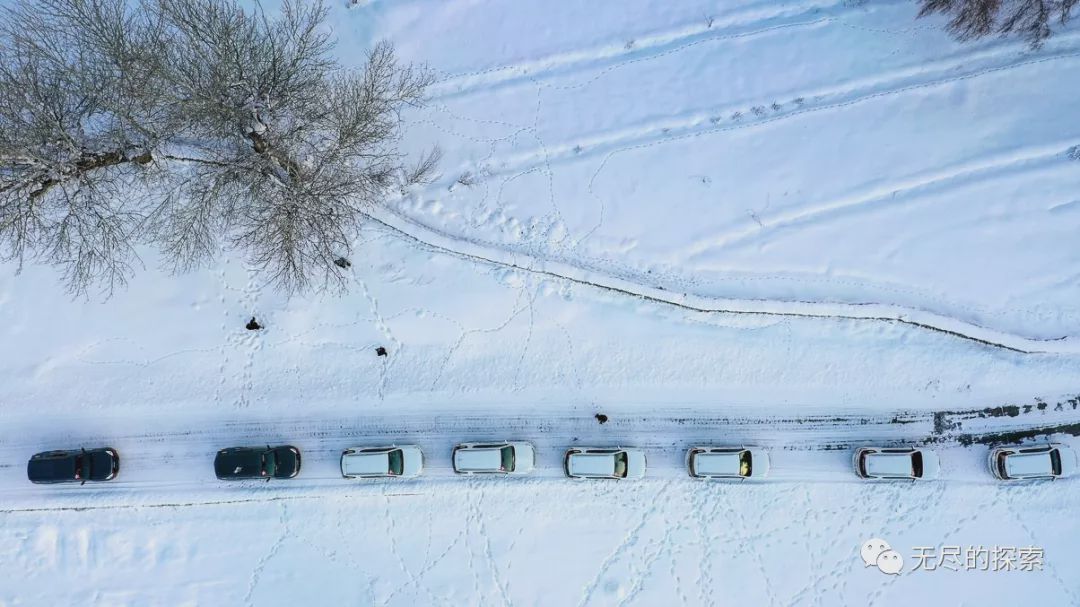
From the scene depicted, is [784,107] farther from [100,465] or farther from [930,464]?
[100,465]

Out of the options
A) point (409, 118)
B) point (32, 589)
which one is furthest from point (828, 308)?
point (32, 589)

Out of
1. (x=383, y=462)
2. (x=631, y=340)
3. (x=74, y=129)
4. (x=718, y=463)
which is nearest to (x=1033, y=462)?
(x=718, y=463)

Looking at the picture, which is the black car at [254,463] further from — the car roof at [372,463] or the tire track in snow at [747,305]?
the tire track in snow at [747,305]

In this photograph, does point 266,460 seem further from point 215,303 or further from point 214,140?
point 214,140

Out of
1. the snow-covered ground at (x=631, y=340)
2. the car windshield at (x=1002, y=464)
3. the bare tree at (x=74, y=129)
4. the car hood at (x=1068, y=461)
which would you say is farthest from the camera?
the snow-covered ground at (x=631, y=340)

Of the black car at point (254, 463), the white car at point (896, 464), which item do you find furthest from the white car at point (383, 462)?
the white car at point (896, 464)

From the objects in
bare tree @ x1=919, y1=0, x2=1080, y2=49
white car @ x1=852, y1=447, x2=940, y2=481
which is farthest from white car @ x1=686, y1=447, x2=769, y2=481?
bare tree @ x1=919, y1=0, x2=1080, y2=49
